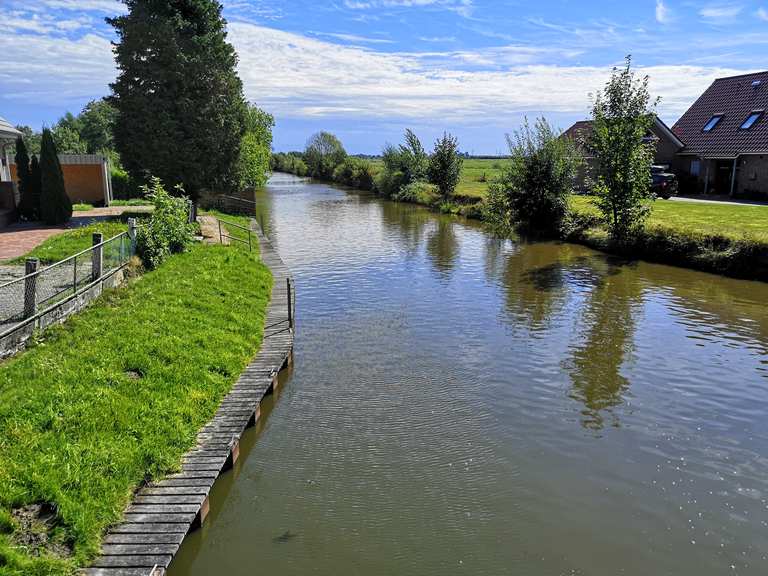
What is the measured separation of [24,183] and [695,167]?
35783mm

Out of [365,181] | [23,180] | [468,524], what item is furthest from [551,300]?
[365,181]

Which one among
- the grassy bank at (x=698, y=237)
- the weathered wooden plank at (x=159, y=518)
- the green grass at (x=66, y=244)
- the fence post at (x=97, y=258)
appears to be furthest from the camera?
the grassy bank at (x=698, y=237)

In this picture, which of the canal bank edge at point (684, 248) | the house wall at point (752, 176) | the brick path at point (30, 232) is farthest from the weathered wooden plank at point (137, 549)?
the house wall at point (752, 176)

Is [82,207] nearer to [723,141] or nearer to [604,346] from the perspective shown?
[604,346]

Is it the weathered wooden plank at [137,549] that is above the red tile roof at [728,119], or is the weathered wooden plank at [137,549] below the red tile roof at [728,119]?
below

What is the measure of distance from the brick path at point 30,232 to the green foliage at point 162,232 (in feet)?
11.8

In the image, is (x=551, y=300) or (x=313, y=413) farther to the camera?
(x=551, y=300)

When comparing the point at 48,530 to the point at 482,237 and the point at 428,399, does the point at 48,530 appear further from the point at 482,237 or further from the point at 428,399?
the point at 482,237

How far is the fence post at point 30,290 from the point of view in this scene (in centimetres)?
943

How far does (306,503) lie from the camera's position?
7.49 meters

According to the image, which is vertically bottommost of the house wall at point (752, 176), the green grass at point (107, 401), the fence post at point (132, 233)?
the green grass at point (107, 401)

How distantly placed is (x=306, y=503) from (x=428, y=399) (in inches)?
145

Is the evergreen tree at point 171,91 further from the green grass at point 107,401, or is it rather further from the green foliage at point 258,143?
the green grass at point 107,401

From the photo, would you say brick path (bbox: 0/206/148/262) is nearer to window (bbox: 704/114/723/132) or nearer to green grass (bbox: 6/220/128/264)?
green grass (bbox: 6/220/128/264)
